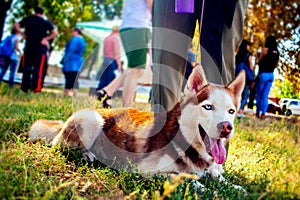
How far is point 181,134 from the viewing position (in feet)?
7.80

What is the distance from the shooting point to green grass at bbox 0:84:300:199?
1.78m

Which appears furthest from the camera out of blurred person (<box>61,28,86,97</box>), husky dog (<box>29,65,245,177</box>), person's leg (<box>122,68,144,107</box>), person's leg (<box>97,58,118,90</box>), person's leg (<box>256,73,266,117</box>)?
blurred person (<box>61,28,86,97</box>)

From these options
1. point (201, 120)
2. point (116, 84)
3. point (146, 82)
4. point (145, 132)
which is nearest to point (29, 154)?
point (145, 132)

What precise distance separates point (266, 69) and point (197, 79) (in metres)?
0.86

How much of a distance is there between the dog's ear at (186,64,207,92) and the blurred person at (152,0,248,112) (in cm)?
39

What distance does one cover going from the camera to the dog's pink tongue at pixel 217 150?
2.27m

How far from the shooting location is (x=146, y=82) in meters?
8.27

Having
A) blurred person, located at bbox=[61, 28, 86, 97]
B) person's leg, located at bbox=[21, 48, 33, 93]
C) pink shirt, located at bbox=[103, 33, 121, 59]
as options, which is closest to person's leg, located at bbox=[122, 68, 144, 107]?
pink shirt, located at bbox=[103, 33, 121, 59]

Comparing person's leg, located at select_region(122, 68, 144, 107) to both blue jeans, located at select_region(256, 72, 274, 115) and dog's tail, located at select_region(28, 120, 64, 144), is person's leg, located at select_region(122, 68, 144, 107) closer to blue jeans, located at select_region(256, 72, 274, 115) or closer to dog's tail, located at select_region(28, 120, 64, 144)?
dog's tail, located at select_region(28, 120, 64, 144)

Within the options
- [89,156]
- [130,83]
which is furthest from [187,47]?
[130,83]

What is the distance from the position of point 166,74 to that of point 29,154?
150 centimetres

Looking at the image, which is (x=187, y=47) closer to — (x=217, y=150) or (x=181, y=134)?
Result: (x=181, y=134)

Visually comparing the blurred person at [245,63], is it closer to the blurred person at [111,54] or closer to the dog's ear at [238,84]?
the dog's ear at [238,84]

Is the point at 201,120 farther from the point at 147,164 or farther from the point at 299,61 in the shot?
the point at 299,61
